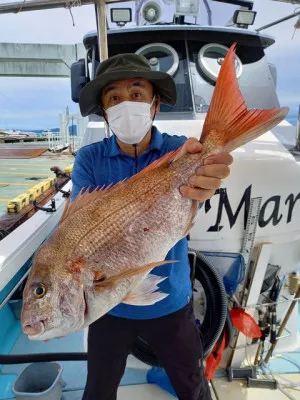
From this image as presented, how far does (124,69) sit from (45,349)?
9.94ft

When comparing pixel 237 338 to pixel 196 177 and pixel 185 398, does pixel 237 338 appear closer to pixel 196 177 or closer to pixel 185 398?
pixel 185 398

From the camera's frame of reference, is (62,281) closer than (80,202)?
Yes

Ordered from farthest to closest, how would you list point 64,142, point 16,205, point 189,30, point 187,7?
point 64,142, point 16,205, point 187,7, point 189,30

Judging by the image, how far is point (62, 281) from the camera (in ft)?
3.69

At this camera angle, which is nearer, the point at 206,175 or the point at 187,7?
the point at 206,175

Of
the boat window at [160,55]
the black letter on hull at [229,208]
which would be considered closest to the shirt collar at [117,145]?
the black letter on hull at [229,208]

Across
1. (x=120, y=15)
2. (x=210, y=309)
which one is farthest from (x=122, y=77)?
(x=120, y=15)

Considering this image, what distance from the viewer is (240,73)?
11.7 feet

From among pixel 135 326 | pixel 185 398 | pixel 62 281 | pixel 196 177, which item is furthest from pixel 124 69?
pixel 185 398

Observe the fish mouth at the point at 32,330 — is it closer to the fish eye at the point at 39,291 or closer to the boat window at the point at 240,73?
the fish eye at the point at 39,291

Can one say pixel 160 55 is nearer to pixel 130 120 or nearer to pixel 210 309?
pixel 130 120

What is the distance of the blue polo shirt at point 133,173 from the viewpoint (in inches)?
65.1

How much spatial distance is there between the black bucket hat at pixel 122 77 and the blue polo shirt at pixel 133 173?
0.94ft

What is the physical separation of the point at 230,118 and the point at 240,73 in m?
2.64
